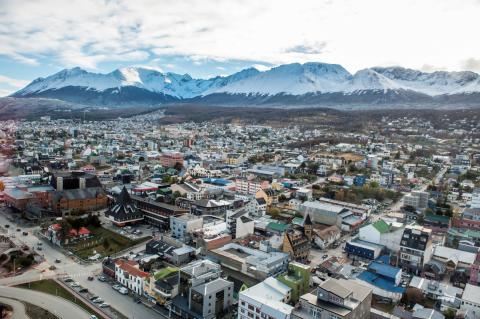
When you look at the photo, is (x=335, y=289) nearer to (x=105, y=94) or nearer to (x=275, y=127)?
(x=275, y=127)

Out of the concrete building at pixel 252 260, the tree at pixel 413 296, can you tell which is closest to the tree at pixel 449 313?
the tree at pixel 413 296

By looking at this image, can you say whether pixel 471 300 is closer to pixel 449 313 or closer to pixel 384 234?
pixel 449 313

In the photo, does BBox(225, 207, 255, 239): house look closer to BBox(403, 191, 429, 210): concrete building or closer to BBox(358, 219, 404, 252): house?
BBox(358, 219, 404, 252): house

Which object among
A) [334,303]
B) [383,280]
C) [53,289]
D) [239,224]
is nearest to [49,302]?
[53,289]

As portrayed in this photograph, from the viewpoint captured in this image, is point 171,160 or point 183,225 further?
point 171,160

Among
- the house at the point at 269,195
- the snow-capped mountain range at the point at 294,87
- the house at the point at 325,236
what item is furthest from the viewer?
the snow-capped mountain range at the point at 294,87

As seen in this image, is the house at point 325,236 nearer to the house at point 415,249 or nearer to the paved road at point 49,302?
the house at point 415,249
